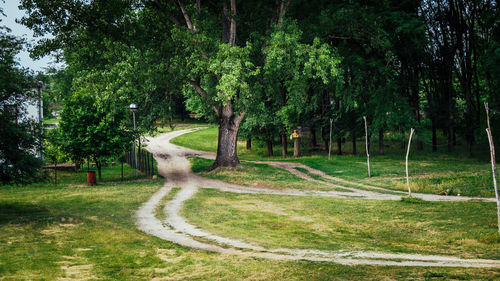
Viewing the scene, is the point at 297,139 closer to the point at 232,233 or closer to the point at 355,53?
the point at 355,53

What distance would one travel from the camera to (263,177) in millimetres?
25797

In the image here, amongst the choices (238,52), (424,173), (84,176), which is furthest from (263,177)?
(84,176)

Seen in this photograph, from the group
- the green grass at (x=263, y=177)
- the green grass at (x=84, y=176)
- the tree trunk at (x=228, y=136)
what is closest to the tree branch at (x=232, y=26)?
the tree trunk at (x=228, y=136)

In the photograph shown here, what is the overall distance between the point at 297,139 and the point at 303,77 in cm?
1301

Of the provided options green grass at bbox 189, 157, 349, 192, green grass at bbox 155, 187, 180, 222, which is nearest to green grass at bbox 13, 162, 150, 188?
green grass at bbox 189, 157, 349, 192

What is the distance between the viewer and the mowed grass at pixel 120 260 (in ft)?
28.3

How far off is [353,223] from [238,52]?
41.4 ft

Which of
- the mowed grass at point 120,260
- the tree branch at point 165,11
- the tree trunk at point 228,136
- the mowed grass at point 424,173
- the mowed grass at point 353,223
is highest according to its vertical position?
the tree branch at point 165,11

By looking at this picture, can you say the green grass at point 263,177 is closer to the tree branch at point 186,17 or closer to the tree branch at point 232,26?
the tree branch at point 232,26

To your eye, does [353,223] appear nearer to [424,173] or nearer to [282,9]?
[424,173]

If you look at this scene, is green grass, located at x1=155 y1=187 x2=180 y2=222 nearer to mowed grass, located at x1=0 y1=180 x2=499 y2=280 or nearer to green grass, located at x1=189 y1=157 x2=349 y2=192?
mowed grass, located at x1=0 y1=180 x2=499 y2=280

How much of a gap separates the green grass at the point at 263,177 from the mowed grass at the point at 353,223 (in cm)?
385

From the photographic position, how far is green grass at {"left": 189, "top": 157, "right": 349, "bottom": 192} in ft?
77.9

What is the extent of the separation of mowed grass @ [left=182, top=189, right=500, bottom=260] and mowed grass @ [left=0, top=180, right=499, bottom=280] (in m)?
1.46
